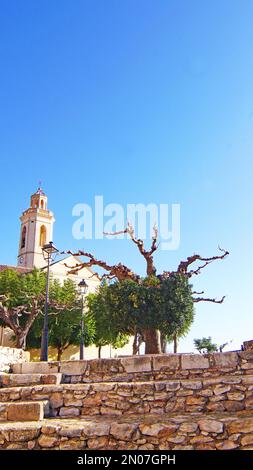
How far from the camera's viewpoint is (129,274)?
17.8m

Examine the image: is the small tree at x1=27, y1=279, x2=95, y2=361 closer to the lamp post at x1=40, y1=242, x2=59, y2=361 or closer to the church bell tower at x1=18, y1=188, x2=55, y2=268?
the church bell tower at x1=18, y1=188, x2=55, y2=268

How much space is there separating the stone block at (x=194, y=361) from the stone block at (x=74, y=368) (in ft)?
7.04

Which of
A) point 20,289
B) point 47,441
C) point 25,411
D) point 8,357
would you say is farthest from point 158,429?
point 20,289

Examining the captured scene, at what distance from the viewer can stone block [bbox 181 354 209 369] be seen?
300 inches

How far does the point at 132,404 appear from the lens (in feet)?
21.9

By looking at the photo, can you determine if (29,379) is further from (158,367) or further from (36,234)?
(36,234)

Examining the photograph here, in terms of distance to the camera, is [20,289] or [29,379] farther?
[20,289]

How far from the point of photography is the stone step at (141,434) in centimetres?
512

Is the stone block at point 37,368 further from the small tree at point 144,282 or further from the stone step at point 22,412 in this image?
the small tree at point 144,282

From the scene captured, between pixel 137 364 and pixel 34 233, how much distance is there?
43045 mm

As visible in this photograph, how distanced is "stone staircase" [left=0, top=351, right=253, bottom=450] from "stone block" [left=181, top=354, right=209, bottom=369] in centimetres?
2

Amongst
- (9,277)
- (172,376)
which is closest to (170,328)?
(172,376)
